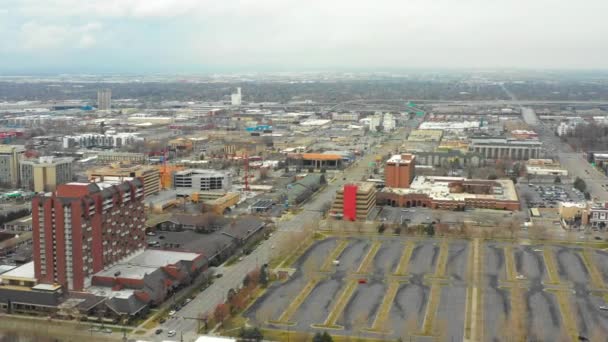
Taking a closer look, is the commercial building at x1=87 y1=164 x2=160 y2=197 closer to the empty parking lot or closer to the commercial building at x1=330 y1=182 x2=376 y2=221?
the commercial building at x1=330 y1=182 x2=376 y2=221

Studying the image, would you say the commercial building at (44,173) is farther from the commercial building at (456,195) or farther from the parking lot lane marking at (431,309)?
the parking lot lane marking at (431,309)

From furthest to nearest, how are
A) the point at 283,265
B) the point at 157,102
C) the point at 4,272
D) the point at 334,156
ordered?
the point at 157,102 < the point at 334,156 < the point at 283,265 < the point at 4,272

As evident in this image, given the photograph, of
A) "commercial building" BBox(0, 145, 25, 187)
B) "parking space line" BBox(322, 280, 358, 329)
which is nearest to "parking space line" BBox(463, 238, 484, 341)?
"parking space line" BBox(322, 280, 358, 329)

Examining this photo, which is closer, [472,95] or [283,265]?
[283,265]

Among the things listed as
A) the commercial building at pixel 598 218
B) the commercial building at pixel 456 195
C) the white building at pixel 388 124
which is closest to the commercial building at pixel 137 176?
the commercial building at pixel 456 195

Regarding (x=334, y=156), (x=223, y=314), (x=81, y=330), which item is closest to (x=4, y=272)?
(x=81, y=330)

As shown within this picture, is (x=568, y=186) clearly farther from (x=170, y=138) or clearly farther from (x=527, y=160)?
(x=170, y=138)
